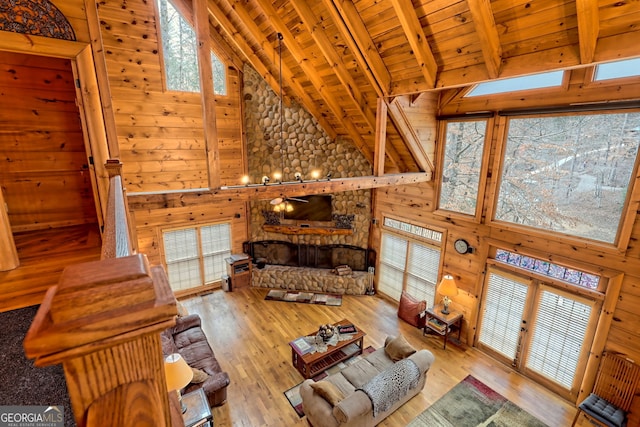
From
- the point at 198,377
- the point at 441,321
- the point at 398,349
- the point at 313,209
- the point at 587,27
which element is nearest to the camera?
the point at 587,27

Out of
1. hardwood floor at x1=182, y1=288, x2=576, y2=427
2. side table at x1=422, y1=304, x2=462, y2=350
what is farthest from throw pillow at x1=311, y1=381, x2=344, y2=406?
side table at x1=422, y1=304, x2=462, y2=350

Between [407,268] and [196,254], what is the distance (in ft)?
16.9

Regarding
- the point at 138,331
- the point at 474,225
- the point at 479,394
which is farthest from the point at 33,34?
the point at 479,394

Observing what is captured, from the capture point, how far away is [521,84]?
4.76 m

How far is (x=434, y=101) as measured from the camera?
5.95 metres

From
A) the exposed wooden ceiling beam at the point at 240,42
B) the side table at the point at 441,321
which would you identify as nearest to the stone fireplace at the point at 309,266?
the side table at the point at 441,321

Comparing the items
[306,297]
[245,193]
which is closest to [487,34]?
[245,193]

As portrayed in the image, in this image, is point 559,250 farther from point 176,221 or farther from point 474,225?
point 176,221

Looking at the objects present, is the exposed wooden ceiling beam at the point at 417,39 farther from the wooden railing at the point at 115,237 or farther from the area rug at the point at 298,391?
the area rug at the point at 298,391

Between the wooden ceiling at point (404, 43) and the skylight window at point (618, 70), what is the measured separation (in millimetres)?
1064

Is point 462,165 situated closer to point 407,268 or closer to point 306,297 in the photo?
point 407,268

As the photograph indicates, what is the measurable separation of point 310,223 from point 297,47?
4023mm

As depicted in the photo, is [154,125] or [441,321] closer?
[441,321]

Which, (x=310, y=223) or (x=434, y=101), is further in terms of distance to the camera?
(x=310, y=223)
